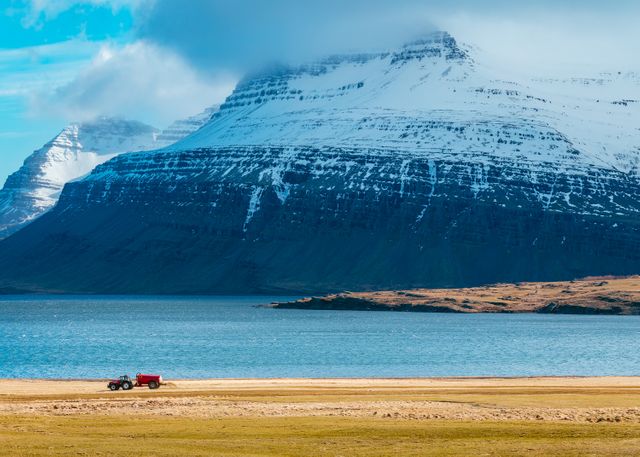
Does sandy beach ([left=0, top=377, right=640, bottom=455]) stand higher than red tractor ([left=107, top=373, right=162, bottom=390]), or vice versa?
red tractor ([left=107, top=373, right=162, bottom=390])

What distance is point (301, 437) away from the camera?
71562 millimetres

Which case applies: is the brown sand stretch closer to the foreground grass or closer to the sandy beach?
the sandy beach

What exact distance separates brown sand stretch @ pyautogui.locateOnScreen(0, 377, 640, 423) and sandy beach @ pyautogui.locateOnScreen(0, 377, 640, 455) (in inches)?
3.7

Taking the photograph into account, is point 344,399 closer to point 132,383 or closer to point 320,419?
point 320,419

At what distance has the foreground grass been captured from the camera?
6638 cm

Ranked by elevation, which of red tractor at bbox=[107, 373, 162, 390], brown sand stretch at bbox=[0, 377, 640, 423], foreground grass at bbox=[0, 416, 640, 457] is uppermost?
red tractor at bbox=[107, 373, 162, 390]

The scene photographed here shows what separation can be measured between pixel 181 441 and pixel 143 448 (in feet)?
11.1

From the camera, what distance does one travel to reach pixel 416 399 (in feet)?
314

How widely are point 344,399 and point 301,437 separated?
949 inches

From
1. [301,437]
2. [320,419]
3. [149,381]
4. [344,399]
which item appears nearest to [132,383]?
[149,381]

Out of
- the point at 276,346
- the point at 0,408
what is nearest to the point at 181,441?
the point at 0,408

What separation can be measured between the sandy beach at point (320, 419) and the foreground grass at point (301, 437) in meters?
0.07

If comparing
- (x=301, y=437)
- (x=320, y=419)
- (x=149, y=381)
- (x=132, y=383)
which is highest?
(x=149, y=381)

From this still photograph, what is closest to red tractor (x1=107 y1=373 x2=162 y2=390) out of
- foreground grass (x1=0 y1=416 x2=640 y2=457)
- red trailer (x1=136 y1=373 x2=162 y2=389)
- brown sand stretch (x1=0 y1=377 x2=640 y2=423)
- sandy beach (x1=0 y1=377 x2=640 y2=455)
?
red trailer (x1=136 y1=373 x2=162 y2=389)
